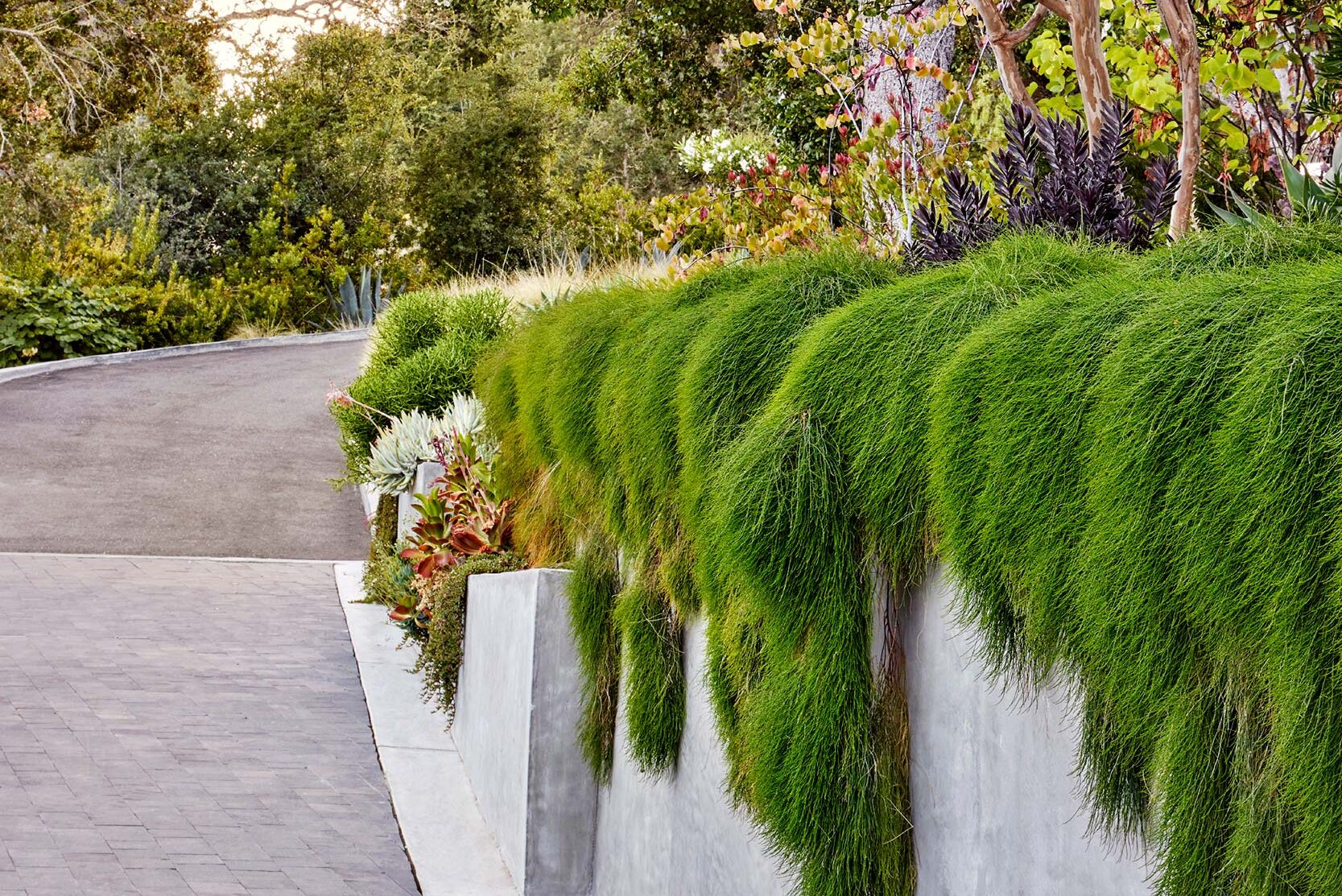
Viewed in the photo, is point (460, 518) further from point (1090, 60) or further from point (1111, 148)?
point (1111, 148)

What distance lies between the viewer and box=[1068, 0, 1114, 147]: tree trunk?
4340 mm

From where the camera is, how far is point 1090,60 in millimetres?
4492

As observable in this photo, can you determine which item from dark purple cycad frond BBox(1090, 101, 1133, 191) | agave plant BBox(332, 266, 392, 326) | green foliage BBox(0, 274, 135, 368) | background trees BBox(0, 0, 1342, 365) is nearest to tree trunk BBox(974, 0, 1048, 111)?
background trees BBox(0, 0, 1342, 365)

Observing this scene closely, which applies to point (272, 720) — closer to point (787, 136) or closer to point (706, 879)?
point (706, 879)

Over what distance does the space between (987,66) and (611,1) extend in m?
6.35

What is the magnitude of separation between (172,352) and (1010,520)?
22.3 meters

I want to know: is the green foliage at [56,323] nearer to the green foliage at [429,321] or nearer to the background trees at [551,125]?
the background trees at [551,125]

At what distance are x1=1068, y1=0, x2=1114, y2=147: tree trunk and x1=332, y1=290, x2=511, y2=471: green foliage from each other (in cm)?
680

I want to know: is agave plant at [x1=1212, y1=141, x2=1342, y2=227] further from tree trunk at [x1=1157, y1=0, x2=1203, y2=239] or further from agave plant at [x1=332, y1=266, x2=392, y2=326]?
agave plant at [x1=332, y1=266, x2=392, y2=326]

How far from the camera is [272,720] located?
23.4ft

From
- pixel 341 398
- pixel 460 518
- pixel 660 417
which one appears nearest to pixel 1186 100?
pixel 660 417

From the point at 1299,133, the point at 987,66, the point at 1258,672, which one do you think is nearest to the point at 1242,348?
the point at 1258,672

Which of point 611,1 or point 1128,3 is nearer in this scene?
point 1128,3

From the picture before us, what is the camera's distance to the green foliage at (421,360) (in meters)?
11.6
